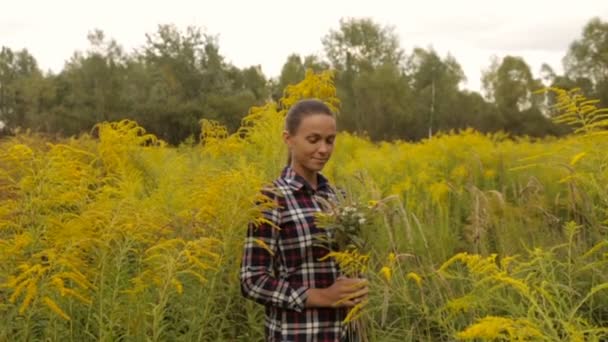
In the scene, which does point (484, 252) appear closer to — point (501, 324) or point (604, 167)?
point (604, 167)

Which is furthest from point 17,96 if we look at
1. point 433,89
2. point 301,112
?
point 301,112

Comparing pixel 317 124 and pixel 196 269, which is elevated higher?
pixel 317 124

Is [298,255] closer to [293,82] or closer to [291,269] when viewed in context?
[291,269]

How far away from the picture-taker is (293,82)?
3150cm

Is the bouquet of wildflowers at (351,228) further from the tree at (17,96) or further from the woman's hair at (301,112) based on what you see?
the tree at (17,96)

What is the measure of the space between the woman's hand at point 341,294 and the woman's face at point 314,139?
46 centimetres

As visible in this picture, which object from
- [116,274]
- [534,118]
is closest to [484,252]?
[116,274]

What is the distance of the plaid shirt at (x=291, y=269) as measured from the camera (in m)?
2.25

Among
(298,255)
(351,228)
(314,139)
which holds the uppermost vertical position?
(314,139)

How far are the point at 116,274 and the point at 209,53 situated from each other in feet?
64.6

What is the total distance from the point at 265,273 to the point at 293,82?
29614 millimetres

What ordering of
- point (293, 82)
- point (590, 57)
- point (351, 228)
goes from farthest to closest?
point (590, 57), point (293, 82), point (351, 228)

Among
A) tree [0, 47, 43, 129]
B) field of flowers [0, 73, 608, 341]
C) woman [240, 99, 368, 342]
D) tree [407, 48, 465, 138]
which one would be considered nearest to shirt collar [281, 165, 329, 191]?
woman [240, 99, 368, 342]

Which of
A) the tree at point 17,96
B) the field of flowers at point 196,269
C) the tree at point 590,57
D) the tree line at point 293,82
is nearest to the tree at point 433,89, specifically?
the tree line at point 293,82
